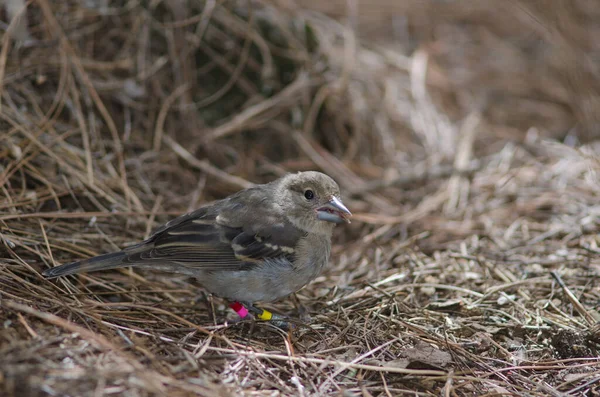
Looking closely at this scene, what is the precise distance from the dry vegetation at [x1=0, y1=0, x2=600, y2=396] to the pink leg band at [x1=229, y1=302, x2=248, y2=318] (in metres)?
0.13

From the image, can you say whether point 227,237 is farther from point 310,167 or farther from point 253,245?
point 310,167

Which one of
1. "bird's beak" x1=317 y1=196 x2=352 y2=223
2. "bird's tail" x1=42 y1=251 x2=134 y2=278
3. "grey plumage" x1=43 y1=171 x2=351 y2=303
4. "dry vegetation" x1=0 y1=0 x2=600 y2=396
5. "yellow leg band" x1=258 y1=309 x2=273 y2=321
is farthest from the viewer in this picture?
"bird's beak" x1=317 y1=196 x2=352 y2=223

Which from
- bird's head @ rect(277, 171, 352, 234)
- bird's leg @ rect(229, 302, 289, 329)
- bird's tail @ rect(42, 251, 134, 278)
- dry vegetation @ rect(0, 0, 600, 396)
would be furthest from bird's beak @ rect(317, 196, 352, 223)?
bird's tail @ rect(42, 251, 134, 278)

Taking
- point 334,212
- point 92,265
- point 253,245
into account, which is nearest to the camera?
point 92,265

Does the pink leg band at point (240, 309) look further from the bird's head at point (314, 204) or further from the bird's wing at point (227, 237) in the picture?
the bird's head at point (314, 204)

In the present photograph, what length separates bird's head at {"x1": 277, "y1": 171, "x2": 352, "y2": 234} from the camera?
4.04 m

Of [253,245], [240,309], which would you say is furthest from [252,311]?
[253,245]

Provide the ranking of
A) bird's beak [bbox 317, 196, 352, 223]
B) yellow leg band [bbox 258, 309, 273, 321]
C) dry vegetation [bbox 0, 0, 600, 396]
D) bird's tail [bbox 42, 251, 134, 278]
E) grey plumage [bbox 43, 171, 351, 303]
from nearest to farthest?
1. dry vegetation [bbox 0, 0, 600, 396]
2. bird's tail [bbox 42, 251, 134, 278]
3. grey plumage [bbox 43, 171, 351, 303]
4. yellow leg band [bbox 258, 309, 273, 321]
5. bird's beak [bbox 317, 196, 352, 223]

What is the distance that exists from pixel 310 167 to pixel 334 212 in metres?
1.87

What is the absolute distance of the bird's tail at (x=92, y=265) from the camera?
3.37 metres

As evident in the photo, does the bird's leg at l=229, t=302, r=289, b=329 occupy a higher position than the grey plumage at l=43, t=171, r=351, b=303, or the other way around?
the grey plumage at l=43, t=171, r=351, b=303

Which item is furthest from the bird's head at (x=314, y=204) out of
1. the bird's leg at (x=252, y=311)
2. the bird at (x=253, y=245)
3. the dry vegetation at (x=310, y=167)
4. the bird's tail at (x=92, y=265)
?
the bird's tail at (x=92, y=265)

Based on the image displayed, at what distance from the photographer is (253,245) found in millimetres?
3871

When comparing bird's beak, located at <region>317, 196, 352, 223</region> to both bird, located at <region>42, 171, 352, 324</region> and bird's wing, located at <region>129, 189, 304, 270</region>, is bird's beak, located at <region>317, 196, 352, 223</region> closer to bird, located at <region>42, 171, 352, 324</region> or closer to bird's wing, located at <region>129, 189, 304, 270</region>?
bird, located at <region>42, 171, 352, 324</region>
